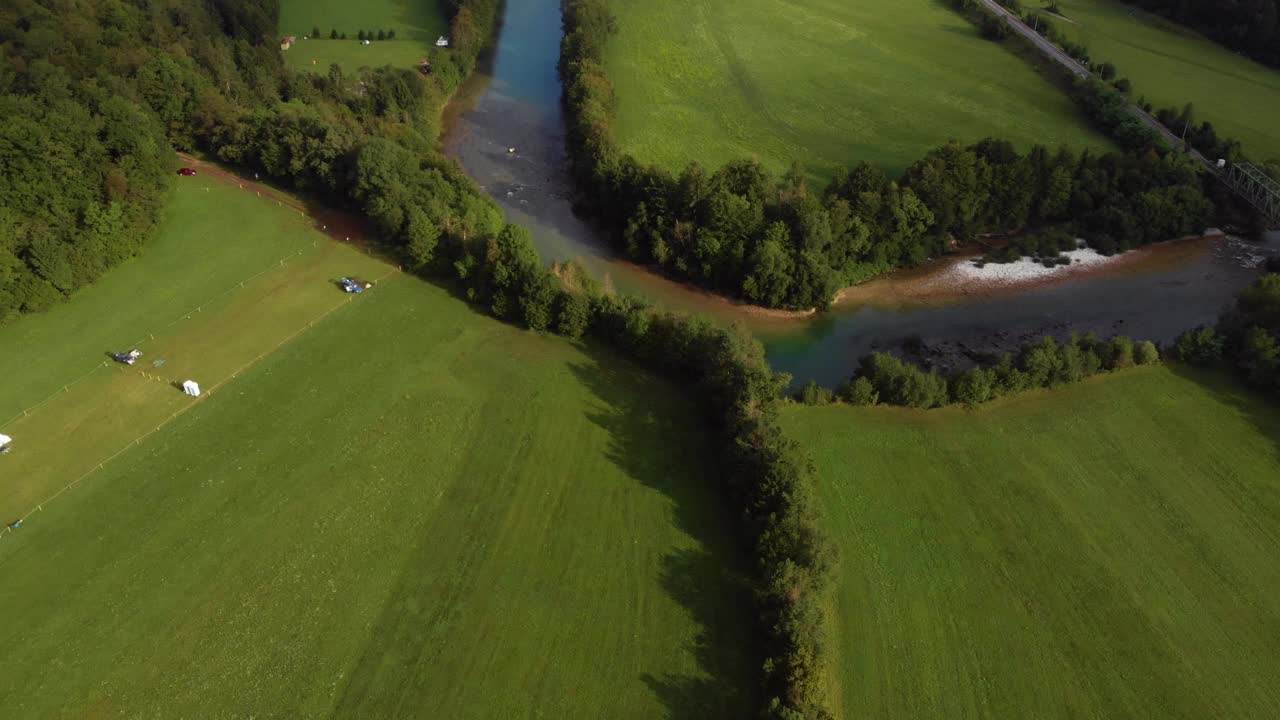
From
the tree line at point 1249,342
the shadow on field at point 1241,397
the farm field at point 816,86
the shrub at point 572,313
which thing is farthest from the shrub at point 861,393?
the farm field at point 816,86

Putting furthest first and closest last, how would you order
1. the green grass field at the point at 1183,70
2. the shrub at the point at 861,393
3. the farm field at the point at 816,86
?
the green grass field at the point at 1183,70 → the farm field at the point at 816,86 → the shrub at the point at 861,393

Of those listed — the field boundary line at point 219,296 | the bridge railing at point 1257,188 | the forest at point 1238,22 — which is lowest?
the field boundary line at point 219,296

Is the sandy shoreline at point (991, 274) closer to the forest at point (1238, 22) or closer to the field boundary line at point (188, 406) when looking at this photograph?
the field boundary line at point (188, 406)

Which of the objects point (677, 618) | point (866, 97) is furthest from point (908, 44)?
point (677, 618)

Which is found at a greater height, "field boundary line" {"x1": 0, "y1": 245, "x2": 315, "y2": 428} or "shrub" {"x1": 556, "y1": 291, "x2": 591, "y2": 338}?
"shrub" {"x1": 556, "y1": 291, "x2": 591, "y2": 338}

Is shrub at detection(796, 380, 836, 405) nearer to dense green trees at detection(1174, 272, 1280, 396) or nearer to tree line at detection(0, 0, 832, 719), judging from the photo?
tree line at detection(0, 0, 832, 719)

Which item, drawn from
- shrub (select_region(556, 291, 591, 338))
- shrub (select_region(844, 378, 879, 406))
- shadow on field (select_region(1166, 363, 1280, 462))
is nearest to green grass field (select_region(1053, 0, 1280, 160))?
shadow on field (select_region(1166, 363, 1280, 462))

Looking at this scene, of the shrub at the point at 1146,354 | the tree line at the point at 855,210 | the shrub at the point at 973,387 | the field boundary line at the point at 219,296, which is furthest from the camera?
the tree line at the point at 855,210
